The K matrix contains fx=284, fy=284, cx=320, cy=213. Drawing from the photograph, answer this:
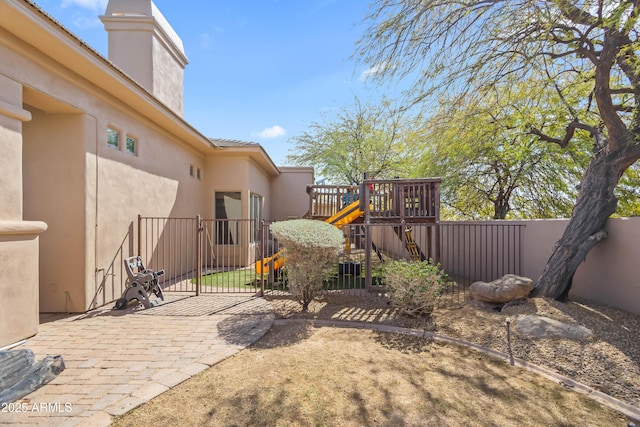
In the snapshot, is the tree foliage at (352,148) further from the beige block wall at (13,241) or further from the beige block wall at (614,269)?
the beige block wall at (13,241)

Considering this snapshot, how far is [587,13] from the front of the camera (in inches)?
180

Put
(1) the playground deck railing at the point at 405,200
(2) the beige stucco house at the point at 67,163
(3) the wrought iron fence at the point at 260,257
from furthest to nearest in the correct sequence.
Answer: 1. (1) the playground deck railing at the point at 405,200
2. (3) the wrought iron fence at the point at 260,257
3. (2) the beige stucco house at the point at 67,163

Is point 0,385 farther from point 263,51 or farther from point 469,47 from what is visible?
point 263,51

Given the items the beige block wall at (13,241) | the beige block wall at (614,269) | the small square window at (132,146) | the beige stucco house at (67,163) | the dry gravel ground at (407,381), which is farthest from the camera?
the small square window at (132,146)

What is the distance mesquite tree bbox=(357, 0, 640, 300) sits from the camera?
4.45m

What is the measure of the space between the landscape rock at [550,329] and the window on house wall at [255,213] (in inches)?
322

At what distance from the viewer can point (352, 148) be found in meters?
19.1

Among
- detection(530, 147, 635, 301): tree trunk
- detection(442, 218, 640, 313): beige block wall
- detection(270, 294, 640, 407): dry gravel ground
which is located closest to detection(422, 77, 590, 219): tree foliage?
detection(530, 147, 635, 301): tree trunk

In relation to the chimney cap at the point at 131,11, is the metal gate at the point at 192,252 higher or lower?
lower

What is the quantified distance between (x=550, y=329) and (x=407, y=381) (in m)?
2.58

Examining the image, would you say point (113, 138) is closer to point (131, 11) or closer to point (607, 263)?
point (131, 11)

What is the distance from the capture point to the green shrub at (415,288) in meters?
4.86

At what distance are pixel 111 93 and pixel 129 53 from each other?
19.8 feet

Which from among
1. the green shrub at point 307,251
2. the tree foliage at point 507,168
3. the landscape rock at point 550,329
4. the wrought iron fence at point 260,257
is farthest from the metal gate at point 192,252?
the tree foliage at point 507,168
